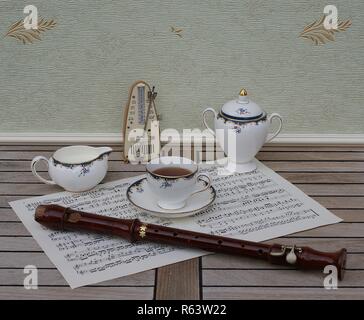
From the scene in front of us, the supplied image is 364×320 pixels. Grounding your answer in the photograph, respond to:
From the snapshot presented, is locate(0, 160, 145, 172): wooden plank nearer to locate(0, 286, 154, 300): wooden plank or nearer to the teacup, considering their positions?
the teacup

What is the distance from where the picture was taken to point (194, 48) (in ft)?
3.67

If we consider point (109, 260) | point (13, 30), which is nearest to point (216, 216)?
point (109, 260)

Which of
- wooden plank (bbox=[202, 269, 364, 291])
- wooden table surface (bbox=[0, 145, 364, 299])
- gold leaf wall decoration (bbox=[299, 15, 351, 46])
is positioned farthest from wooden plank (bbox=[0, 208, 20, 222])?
gold leaf wall decoration (bbox=[299, 15, 351, 46])

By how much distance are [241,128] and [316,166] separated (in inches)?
7.1

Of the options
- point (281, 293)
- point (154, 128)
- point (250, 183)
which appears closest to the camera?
point (281, 293)

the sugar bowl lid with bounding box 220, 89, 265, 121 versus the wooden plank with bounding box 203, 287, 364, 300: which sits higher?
the sugar bowl lid with bounding box 220, 89, 265, 121

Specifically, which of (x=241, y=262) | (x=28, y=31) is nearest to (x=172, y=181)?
(x=241, y=262)

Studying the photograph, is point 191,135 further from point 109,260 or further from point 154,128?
point 109,260

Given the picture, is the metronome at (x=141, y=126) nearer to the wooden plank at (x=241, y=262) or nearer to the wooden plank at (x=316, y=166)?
the wooden plank at (x=316, y=166)

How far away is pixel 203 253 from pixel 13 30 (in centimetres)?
60

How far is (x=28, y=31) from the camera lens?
1.10 meters

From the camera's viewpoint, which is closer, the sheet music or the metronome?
the sheet music

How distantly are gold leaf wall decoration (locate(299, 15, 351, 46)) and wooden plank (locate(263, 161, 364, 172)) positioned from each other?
24 centimetres

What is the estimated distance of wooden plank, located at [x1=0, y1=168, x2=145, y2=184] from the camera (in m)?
1.00
